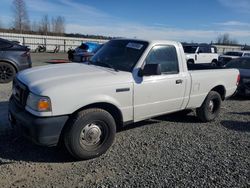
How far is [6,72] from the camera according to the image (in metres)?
9.64

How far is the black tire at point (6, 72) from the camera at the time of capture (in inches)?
376

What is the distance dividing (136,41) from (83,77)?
→ 148 centimetres

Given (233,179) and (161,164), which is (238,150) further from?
(161,164)

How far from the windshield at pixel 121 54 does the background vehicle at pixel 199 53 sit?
14.9 m

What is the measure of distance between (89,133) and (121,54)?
165cm

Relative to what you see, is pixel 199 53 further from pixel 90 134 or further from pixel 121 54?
pixel 90 134

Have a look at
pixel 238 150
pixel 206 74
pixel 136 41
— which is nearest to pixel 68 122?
pixel 136 41

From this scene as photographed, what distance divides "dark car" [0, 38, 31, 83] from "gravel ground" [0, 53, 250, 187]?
498cm

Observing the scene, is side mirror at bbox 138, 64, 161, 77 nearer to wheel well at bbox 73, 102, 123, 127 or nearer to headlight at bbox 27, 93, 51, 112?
wheel well at bbox 73, 102, 123, 127

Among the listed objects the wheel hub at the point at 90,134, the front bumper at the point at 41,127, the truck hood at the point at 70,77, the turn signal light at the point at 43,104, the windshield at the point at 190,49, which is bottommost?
the wheel hub at the point at 90,134

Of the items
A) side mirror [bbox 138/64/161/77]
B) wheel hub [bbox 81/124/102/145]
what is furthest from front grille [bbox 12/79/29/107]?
side mirror [bbox 138/64/161/77]

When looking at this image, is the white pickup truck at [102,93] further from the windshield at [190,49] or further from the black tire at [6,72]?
the windshield at [190,49]

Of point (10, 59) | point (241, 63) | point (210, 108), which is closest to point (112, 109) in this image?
point (210, 108)

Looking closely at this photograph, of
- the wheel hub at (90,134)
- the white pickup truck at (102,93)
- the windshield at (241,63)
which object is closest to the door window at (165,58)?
the white pickup truck at (102,93)
